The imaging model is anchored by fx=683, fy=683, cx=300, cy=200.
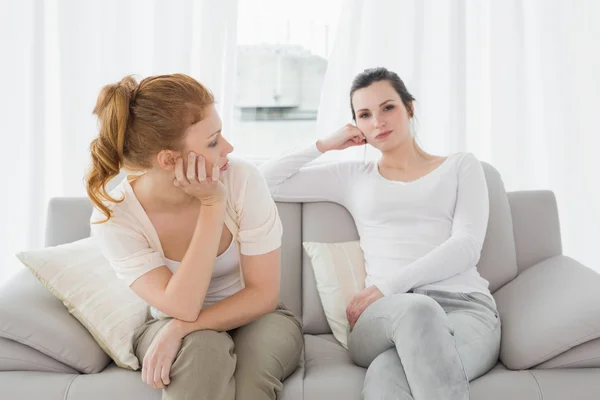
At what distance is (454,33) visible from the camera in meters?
2.85

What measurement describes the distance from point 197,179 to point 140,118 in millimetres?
194

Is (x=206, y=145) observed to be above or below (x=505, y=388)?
above

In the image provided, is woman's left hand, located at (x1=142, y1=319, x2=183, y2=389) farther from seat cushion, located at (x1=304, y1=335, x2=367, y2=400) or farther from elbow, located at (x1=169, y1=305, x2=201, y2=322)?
seat cushion, located at (x1=304, y1=335, x2=367, y2=400)

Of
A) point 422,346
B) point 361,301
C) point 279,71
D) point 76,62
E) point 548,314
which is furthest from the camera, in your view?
point 279,71

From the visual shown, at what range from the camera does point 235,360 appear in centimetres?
159

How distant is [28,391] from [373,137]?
121 centimetres

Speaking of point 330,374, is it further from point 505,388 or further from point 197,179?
point 197,179

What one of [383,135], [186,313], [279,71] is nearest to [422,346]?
[186,313]

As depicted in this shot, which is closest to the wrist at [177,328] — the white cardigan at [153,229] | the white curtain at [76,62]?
the white cardigan at [153,229]

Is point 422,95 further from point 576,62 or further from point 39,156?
point 39,156

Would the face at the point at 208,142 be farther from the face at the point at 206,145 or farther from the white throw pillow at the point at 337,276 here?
the white throw pillow at the point at 337,276

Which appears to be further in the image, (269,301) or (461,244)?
(461,244)

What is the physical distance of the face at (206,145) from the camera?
1.63 m

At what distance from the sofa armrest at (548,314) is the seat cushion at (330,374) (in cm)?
41
